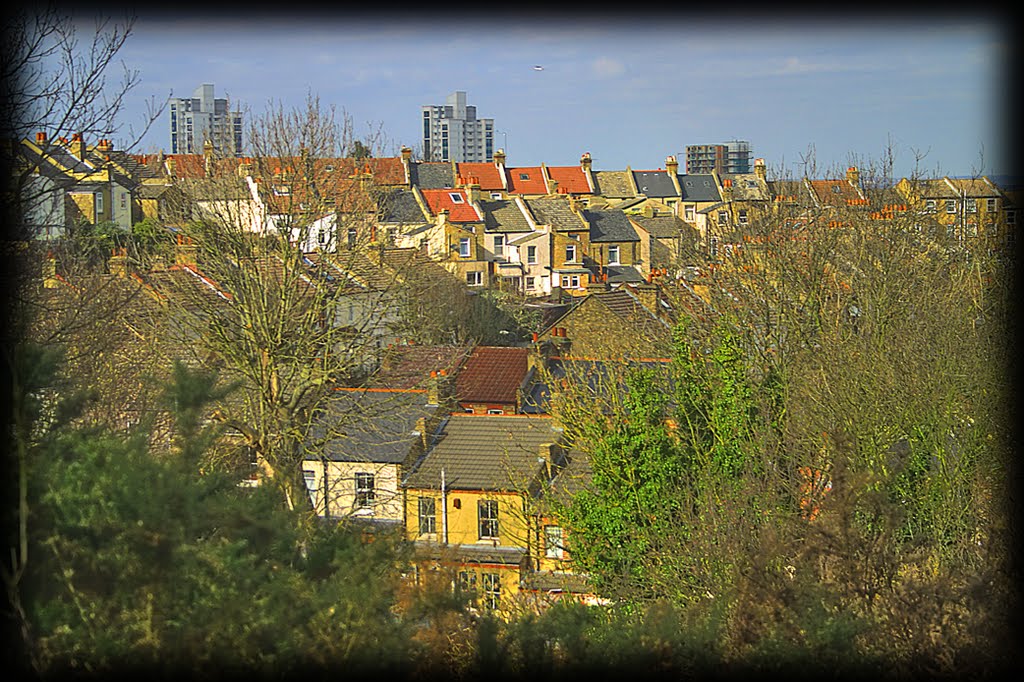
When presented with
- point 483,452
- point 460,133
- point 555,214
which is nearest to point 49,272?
point 483,452

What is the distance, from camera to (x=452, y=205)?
28.1 metres

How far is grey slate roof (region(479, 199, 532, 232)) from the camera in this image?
27203 mm

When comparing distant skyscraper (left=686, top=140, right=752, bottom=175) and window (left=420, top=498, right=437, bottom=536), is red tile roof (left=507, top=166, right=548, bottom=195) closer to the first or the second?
distant skyscraper (left=686, top=140, right=752, bottom=175)

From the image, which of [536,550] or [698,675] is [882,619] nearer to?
[698,675]

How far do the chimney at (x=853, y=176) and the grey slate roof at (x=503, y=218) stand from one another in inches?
554

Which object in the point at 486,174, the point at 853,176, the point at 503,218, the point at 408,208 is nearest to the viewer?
the point at 853,176

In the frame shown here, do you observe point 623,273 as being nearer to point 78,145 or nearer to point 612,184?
point 612,184

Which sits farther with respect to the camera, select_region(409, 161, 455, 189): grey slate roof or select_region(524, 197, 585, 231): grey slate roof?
select_region(409, 161, 455, 189): grey slate roof

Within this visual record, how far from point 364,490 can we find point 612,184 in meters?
30.2

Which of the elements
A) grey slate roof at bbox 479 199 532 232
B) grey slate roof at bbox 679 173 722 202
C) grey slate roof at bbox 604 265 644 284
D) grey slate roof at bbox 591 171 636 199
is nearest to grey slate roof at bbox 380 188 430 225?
grey slate roof at bbox 479 199 532 232

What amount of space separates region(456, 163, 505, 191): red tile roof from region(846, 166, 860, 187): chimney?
2216cm

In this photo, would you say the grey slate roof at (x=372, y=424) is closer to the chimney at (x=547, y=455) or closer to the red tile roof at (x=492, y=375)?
the chimney at (x=547, y=455)

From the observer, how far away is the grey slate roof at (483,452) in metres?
9.75

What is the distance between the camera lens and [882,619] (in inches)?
195
